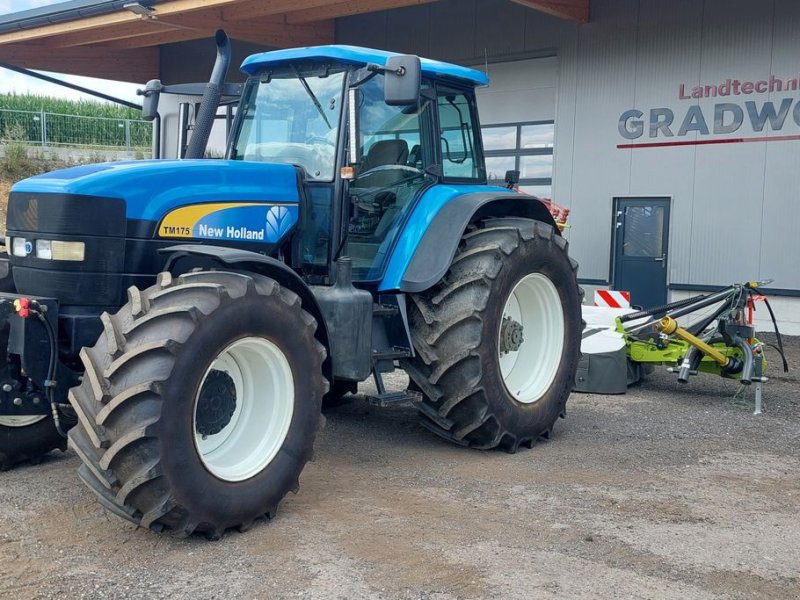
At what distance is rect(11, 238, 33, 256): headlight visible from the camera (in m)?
4.30

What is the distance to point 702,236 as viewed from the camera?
11.3 metres

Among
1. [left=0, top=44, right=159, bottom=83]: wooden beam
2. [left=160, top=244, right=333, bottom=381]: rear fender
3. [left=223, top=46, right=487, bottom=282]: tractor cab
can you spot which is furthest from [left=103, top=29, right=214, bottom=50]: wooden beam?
[left=160, top=244, right=333, bottom=381]: rear fender

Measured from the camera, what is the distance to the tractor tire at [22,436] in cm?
471

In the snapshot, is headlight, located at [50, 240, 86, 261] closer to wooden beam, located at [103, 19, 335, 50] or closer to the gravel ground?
the gravel ground

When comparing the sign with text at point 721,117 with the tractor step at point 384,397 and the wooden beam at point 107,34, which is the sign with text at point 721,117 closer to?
the wooden beam at point 107,34

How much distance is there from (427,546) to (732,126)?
874 cm

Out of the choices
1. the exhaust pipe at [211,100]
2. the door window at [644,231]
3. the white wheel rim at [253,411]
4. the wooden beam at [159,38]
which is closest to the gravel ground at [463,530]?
the white wheel rim at [253,411]

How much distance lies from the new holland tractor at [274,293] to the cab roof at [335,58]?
0.01m

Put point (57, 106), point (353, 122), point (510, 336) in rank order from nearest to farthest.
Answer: point (353, 122) < point (510, 336) < point (57, 106)

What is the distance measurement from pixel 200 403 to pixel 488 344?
1868 millimetres

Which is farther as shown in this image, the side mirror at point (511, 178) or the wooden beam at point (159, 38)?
the wooden beam at point (159, 38)

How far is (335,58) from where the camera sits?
508 centimetres

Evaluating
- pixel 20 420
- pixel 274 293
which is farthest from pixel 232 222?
pixel 20 420

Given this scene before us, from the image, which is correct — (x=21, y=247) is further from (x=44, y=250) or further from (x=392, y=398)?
(x=392, y=398)
